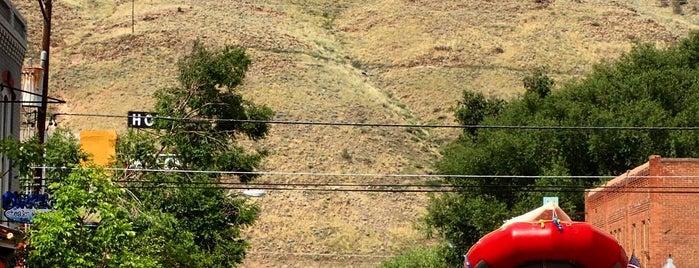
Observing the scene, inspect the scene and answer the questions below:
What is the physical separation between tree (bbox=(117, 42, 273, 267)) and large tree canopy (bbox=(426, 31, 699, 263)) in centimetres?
1349

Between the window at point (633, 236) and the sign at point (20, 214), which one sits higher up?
the sign at point (20, 214)

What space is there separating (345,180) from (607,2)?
6006cm

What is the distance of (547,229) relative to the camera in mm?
10062

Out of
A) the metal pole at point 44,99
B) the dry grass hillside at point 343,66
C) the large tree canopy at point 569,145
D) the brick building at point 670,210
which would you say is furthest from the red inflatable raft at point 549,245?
the dry grass hillside at point 343,66

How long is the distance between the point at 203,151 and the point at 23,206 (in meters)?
17.4

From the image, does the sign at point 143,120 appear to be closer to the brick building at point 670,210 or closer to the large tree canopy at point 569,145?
the brick building at point 670,210

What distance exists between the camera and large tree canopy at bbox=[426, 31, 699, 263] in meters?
56.9

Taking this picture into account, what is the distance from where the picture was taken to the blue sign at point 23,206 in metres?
23.9

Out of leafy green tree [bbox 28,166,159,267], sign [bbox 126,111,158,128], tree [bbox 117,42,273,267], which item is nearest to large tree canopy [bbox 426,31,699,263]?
tree [bbox 117,42,273,267]

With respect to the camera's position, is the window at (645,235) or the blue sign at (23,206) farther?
the window at (645,235)

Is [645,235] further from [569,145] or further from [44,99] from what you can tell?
[44,99]

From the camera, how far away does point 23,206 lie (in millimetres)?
24312

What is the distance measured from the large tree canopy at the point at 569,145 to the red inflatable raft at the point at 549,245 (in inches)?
1685

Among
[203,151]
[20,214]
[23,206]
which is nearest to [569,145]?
[203,151]
